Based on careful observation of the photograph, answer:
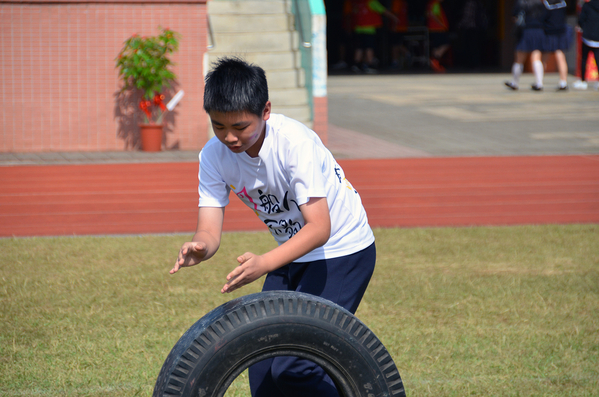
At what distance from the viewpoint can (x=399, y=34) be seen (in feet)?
80.0

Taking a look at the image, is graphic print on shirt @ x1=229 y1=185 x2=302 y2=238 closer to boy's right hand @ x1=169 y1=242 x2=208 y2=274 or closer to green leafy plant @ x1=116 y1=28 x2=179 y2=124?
boy's right hand @ x1=169 y1=242 x2=208 y2=274

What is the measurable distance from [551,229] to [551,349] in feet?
10.4

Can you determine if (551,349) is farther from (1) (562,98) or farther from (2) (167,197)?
(1) (562,98)

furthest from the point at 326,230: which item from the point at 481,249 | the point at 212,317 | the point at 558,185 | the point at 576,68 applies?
the point at 576,68

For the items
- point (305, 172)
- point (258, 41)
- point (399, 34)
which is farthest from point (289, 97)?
point (399, 34)

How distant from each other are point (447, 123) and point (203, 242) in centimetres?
1082

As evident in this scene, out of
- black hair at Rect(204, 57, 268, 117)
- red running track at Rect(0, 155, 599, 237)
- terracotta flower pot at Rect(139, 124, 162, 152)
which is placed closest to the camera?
black hair at Rect(204, 57, 268, 117)

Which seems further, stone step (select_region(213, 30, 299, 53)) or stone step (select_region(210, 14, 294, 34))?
stone step (select_region(210, 14, 294, 34))

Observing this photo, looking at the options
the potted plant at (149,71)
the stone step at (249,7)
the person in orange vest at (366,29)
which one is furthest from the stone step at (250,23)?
the person in orange vest at (366,29)

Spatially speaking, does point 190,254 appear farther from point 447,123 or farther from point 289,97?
point 447,123

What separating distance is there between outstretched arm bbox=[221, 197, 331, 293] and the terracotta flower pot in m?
8.43

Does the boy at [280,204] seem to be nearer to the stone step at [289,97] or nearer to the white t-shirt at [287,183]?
the white t-shirt at [287,183]

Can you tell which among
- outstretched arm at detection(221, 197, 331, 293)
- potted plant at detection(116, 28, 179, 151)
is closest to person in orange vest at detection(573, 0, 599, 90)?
potted plant at detection(116, 28, 179, 151)

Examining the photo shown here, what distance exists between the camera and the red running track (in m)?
7.16
